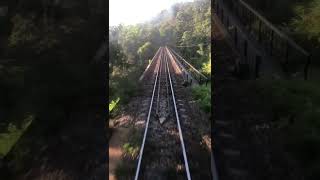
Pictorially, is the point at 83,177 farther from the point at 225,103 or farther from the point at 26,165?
the point at 225,103

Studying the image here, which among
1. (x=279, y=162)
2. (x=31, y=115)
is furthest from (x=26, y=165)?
(x=279, y=162)

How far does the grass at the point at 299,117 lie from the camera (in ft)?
21.5

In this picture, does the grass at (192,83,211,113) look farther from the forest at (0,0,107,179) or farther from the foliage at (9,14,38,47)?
the foliage at (9,14,38,47)

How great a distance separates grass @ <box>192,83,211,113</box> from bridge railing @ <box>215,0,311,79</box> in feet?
10.1

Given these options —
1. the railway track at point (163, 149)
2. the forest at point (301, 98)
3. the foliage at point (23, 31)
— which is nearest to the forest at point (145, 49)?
the railway track at point (163, 149)

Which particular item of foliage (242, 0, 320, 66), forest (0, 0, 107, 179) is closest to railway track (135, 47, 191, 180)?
forest (0, 0, 107, 179)

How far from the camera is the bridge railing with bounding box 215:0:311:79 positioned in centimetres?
901

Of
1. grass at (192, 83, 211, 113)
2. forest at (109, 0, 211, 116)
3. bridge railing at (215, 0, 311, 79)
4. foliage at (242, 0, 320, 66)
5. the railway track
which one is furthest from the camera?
forest at (109, 0, 211, 116)

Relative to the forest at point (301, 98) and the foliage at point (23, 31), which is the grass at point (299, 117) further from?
the foliage at point (23, 31)

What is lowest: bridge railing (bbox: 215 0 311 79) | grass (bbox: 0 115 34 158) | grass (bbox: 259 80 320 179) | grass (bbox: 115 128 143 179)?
grass (bbox: 115 128 143 179)

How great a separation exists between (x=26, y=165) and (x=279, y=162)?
499cm

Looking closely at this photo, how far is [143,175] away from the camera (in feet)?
26.4

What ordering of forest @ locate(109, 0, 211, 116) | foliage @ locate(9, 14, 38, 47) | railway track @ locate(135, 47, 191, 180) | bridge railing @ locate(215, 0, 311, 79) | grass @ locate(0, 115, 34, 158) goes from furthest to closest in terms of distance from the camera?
forest @ locate(109, 0, 211, 116) < bridge railing @ locate(215, 0, 311, 79) < foliage @ locate(9, 14, 38, 47) < railway track @ locate(135, 47, 191, 180) < grass @ locate(0, 115, 34, 158)

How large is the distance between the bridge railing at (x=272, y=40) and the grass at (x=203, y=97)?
3.09 metres
